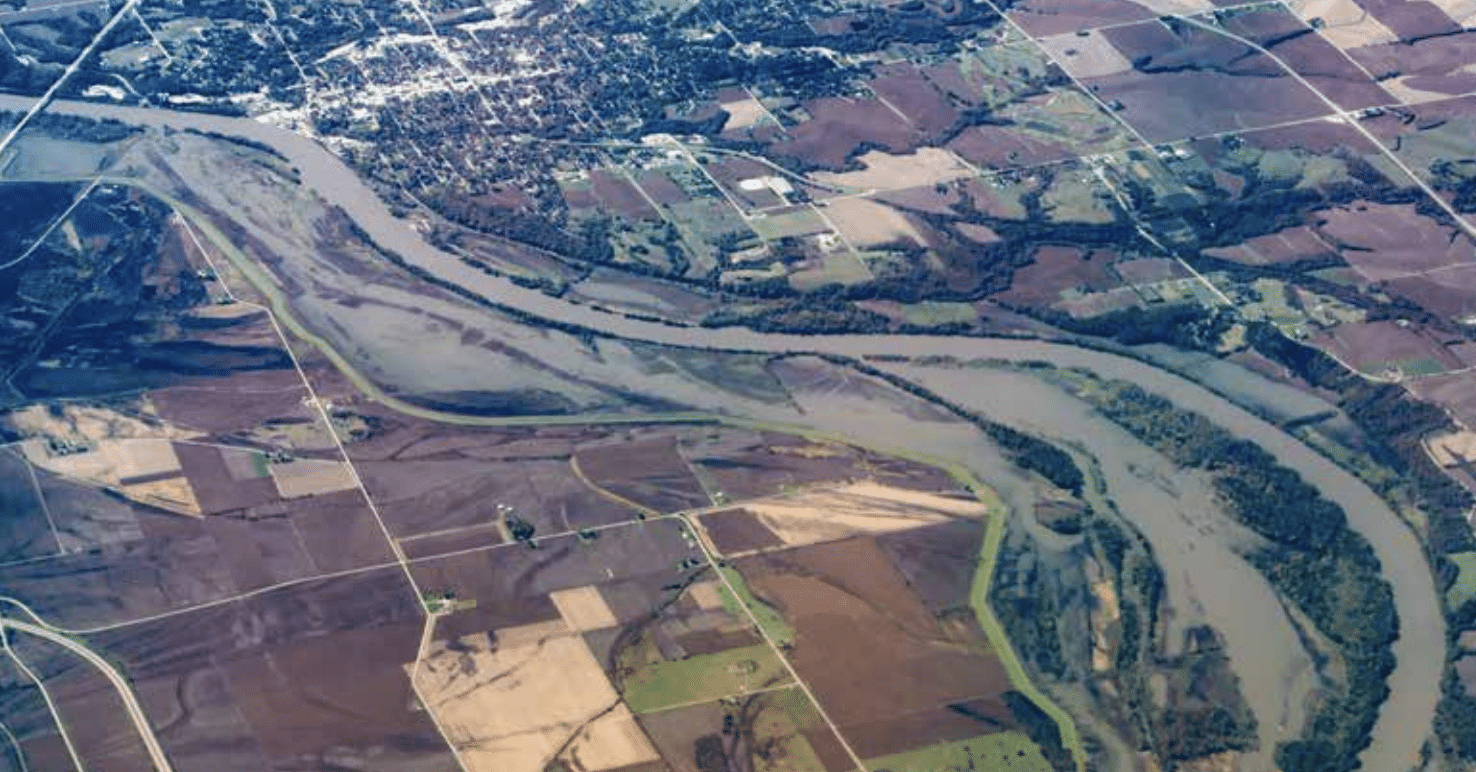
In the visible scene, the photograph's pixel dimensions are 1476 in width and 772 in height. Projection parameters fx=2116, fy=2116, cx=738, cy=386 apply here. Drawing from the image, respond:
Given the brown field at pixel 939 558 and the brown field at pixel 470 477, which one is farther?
the brown field at pixel 470 477

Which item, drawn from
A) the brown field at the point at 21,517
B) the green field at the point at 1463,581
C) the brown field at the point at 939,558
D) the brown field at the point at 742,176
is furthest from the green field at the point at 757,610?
the brown field at the point at 742,176

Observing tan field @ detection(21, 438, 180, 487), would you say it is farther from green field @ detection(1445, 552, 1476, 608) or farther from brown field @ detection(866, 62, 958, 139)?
green field @ detection(1445, 552, 1476, 608)

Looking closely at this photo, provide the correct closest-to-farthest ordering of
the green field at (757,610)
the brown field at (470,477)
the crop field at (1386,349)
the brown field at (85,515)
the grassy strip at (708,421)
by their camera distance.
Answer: the grassy strip at (708,421) < the green field at (757,610) < the brown field at (85,515) < the brown field at (470,477) < the crop field at (1386,349)

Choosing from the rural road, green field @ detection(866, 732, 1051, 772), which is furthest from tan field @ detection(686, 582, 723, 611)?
the rural road

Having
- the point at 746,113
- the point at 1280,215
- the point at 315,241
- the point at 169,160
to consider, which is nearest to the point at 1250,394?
the point at 1280,215

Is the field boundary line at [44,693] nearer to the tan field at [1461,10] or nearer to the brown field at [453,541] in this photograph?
the brown field at [453,541]

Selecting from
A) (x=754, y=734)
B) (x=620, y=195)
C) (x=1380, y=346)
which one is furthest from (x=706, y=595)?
(x=1380, y=346)

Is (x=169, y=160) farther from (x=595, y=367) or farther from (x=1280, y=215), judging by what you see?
(x=1280, y=215)
